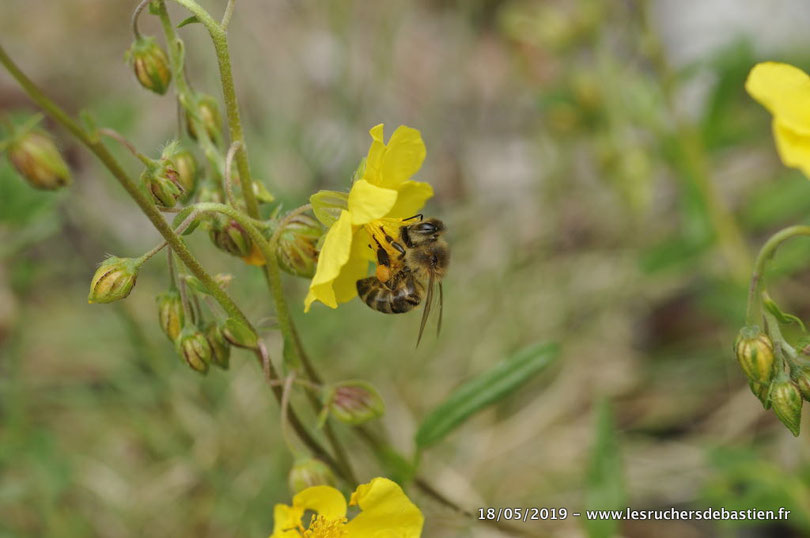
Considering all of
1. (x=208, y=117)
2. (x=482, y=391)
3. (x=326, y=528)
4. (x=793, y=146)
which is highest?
(x=208, y=117)

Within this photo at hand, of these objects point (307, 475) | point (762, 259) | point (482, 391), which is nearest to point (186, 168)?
point (307, 475)

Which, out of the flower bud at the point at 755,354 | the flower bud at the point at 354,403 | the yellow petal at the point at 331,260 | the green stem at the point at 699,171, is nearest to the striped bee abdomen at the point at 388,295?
the flower bud at the point at 354,403

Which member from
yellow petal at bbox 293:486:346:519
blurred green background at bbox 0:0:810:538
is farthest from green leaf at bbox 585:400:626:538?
yellow petal at bbox 293:486:346:519

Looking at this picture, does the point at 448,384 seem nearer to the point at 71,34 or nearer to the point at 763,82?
the point at 763,82

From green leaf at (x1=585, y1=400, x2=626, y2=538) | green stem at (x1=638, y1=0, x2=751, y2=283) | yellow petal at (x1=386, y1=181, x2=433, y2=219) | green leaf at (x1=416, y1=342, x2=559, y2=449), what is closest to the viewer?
yellow petal at (x1=386, y1=181, x2=433, y2=219)

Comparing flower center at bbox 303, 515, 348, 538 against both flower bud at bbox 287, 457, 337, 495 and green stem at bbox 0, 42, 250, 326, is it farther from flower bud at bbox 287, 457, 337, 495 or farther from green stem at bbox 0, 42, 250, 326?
green stem at bbox 0, 42, 250, 326

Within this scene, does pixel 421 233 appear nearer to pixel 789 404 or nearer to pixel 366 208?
pixel 366 208

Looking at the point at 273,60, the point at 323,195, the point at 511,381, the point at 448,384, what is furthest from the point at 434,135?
the point at 323,195
